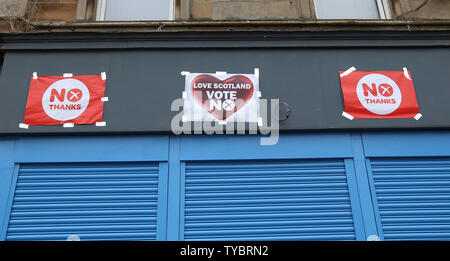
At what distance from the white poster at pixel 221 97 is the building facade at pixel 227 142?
105mm

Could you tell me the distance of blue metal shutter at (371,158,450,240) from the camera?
502 cm

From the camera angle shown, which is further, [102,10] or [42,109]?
[102,10]

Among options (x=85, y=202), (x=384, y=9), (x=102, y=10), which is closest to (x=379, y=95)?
(x=384, y=9)

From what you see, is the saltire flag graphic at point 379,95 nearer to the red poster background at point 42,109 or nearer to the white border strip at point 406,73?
the white border strip at point 406,73

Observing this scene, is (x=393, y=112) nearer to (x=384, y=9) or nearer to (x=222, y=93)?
(x=384, y=9)

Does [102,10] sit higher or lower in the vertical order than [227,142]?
higher

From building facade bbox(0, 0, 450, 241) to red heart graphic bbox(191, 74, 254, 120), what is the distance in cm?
14

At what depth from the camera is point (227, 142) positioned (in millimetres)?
5398

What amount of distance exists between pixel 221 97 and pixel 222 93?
72 millimetres

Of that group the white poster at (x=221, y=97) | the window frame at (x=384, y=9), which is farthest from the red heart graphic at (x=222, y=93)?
the window frame at (x=384, y=9)

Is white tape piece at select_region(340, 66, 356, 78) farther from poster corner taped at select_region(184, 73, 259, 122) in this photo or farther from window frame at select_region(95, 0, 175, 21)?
window frame at select_region(95, 0, 175, 21)

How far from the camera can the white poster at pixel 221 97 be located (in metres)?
5.46
